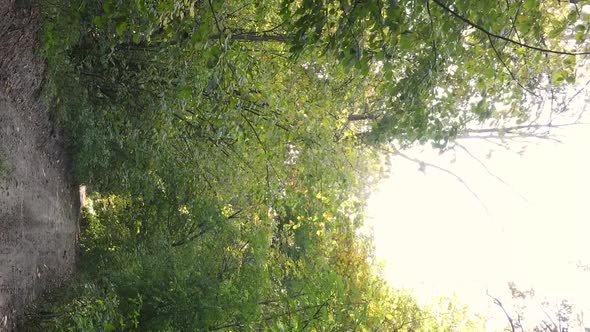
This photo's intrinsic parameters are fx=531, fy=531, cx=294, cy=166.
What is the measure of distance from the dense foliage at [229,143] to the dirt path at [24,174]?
0.89ft

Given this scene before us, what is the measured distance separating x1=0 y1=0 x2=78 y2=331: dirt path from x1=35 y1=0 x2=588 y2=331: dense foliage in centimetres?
27

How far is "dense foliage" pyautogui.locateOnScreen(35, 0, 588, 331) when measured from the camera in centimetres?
598

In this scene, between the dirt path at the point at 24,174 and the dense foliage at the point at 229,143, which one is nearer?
the dense foliage at the point at 229,143

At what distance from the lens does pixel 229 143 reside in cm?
839

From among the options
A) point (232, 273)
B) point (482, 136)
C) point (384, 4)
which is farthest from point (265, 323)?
point (482, 136)

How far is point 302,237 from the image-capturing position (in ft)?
Result: 40.3

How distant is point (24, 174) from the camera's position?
7254 mm

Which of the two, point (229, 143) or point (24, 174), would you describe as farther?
point (229, 143)

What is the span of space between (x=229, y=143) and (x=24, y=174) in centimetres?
293

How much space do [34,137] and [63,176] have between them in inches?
76.5

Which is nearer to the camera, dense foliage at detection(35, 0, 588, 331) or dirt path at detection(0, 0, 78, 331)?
dense foliage at detection(35, 0, 588, 331)

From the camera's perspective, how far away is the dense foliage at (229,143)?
5.98 metres

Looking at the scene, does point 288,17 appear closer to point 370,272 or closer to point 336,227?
point 336,227

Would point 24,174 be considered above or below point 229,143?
below
